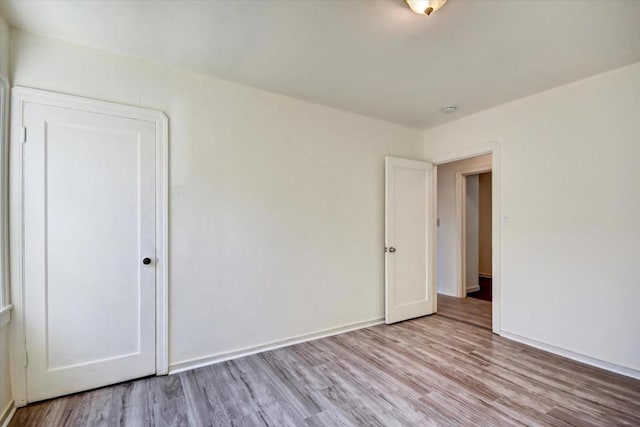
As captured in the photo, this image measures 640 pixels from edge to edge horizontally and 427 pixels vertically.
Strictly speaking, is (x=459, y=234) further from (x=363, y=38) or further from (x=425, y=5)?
(x=425, y=5)

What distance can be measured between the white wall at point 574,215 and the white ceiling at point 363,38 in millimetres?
332

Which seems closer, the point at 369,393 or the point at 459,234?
the point at 369,393

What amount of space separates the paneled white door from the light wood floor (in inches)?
9.7

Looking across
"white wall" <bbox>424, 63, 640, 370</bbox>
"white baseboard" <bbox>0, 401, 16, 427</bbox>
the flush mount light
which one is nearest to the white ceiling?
the flush mount light

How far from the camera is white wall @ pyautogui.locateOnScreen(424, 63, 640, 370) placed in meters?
2.51

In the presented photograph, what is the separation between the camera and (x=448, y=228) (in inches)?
206

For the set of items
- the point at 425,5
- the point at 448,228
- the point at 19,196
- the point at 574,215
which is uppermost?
the point at 425,5

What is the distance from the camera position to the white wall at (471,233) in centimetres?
556

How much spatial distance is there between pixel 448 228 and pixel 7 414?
5482 mm

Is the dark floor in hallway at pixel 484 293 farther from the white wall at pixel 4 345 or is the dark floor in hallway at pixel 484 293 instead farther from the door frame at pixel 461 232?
the white wall at pixel 4 345

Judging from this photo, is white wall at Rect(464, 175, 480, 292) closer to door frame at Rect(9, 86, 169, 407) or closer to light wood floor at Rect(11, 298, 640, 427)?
light wood floor at Rect(11, 298, 640, 427)

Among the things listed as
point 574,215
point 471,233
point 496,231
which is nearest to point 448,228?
point 471,233

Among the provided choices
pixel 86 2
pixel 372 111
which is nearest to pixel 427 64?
pixel 372 111

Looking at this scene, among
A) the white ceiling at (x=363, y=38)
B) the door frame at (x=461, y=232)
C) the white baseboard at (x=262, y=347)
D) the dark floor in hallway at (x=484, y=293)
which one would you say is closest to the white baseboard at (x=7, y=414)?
the white baseboard at (x=262, y=347)
